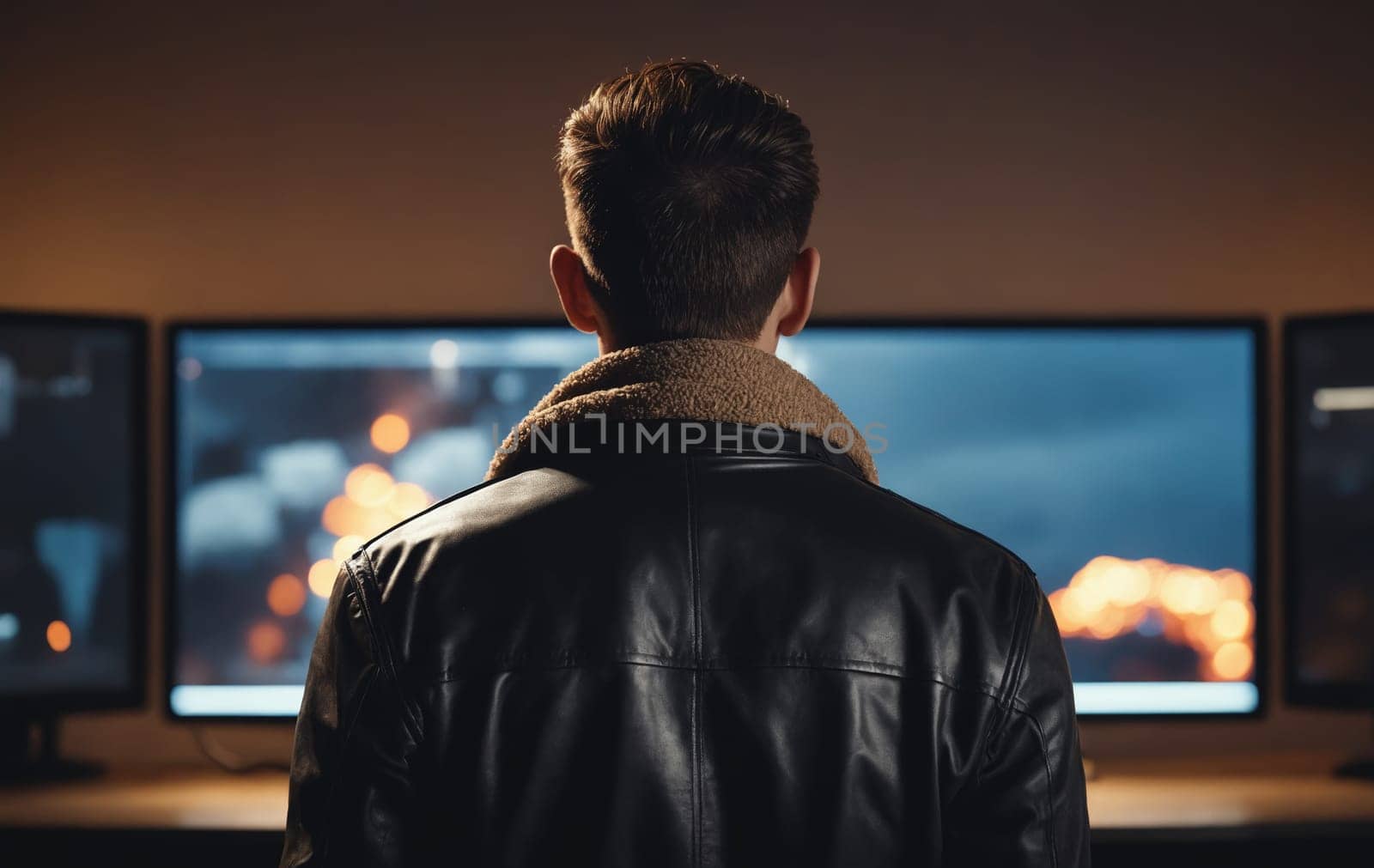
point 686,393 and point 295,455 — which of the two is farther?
point 295,455

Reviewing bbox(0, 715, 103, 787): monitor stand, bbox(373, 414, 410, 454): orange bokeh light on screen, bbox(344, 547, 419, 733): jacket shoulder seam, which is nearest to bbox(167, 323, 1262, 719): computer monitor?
bbox(373, 414, 410, 454): orange bokeh light on screen

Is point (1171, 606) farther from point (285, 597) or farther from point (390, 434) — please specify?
point (285, 597)

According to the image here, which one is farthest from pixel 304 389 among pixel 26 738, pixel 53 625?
pixel 26 738

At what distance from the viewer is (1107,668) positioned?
6.18 ft

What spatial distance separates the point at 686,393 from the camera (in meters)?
0.79

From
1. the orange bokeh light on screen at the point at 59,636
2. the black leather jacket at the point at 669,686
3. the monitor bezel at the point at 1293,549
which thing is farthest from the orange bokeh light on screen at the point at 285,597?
the monitor bezel at the point at 1293,549

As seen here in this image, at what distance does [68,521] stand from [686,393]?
1494 millimetres

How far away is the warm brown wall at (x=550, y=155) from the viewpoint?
2.06 m

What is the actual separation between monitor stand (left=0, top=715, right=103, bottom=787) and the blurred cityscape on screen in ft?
0.37

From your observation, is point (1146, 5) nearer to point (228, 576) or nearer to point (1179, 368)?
point (1179, 368)

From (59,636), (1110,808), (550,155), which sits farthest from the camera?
(550,155)

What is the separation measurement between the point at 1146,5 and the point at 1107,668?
4.07 feet

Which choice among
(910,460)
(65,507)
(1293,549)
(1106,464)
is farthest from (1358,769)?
(65,507)

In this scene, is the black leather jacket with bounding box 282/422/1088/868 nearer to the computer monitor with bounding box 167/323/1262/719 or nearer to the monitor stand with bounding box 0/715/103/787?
the computer monitor with bounding box 167/323/1262/719
